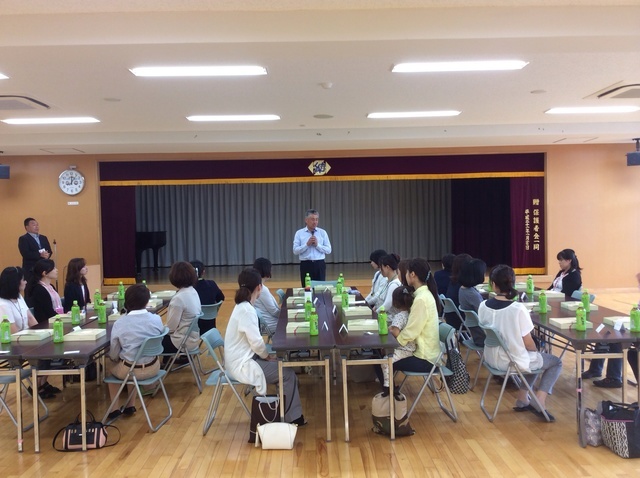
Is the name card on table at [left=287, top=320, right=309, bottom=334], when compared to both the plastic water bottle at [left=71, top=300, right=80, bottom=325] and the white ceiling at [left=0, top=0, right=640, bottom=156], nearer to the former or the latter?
the plastic water bottle at [left=71, top=300, right=80, bottom=325]

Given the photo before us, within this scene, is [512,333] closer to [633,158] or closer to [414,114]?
[414,114]

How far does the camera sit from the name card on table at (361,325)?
3959 millimetres

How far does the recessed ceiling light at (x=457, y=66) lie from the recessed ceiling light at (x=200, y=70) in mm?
1281

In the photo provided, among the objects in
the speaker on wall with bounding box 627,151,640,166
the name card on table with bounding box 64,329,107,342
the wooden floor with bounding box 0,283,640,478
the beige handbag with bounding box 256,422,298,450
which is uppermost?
the speaker on wall with bounding box 627,151,640,166

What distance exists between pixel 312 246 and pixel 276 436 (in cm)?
406

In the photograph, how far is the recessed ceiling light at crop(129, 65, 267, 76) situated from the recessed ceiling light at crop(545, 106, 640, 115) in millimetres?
4327

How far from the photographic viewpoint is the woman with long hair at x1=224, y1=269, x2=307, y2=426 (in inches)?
147

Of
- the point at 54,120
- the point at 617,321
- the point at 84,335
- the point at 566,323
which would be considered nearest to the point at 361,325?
the point at 566,323

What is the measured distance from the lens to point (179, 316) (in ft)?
15.6

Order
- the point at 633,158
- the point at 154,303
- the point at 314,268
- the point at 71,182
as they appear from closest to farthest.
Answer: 1. the point at 154,303
2. the point at 314,268
3. the point at 633,158
4. the point at 71,182

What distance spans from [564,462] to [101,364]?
4342mm

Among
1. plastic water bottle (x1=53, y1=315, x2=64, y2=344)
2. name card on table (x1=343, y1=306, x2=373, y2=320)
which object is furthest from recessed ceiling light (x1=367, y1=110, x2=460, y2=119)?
plastic water bottle (x1=53, y1=315, x2=64, y2=344)

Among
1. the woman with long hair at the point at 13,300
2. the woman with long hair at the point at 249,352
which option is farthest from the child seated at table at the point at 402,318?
the woman with long hair at the point at 13,300

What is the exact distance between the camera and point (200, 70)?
468cm
